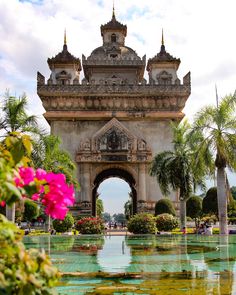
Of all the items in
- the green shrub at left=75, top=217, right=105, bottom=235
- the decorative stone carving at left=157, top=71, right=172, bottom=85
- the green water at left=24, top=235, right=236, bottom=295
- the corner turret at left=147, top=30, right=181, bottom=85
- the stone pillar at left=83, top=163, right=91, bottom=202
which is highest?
the corner turret at left=147, top=30, right=181, bottom=85

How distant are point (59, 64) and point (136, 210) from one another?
1525cm

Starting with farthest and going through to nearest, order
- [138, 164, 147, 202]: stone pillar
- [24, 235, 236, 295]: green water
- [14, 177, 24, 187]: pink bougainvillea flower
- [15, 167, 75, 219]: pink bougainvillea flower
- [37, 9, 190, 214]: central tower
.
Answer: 1. [37, 9, 190, 214]: central tower
2. [138, 164, 147, 202]: stone pillar
3. [24, 235, 236, 295]: green water
4. [15, 167, 75, 219]: pink bougainvillea flower
5. [14, 177, 24, 187]: pink bougainvillea flower

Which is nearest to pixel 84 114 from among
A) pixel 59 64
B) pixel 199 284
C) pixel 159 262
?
pixel 59 64

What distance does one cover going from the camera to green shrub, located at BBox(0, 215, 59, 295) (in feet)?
8.27

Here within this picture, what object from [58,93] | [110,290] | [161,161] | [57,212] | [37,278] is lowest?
[110,290]

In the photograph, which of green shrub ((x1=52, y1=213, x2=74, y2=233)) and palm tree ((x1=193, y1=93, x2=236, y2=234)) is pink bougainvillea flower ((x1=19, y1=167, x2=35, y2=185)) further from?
green shrub ((x1=52, y1=213, x2=74, y2=233))

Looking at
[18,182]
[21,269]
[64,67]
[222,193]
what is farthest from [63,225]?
[21,269]

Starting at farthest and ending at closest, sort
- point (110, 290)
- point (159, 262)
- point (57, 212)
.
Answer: point (159, 262)
point (110, 290)
point (57, 212)

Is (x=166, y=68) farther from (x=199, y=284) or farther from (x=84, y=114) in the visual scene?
(x=199, y=284)

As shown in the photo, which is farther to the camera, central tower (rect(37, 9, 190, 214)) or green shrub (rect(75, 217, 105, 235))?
central tower (rect(37, 9, 190, 214))

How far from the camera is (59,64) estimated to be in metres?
42.6

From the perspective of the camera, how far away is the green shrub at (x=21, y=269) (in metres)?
2.52

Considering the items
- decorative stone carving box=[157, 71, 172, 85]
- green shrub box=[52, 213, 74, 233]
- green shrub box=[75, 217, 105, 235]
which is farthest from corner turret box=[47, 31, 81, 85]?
green shrub box=[75, 217, 105, 235]

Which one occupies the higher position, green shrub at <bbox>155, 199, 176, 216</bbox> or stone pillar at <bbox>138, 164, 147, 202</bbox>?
stone pillar at <bbox>138, 164, 147, 202</bbox>
